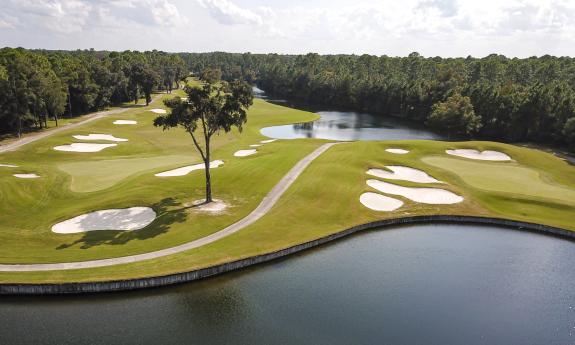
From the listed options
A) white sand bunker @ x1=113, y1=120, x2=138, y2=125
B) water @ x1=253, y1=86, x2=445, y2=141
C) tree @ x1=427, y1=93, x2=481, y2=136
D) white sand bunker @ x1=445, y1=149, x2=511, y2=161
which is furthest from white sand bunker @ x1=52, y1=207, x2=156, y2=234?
tree @ x1=427, y1=93, x2=481, y2=136

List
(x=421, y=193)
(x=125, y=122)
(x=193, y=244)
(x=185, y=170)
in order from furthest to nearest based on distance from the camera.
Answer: (x=125, y=122), (x=185, y=170), (x=421, y=193), (x=193, y=244)

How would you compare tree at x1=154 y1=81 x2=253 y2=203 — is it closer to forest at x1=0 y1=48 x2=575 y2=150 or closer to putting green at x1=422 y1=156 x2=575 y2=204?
forest at x1=0 y1=48 x2=575 y2=150

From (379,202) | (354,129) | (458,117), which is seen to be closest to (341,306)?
(379,202)

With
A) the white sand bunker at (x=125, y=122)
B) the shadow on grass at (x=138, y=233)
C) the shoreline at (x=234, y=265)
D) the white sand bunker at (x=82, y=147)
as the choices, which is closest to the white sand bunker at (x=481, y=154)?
the shoreline at (x=234, y=265)

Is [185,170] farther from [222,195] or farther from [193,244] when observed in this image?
[193,244]

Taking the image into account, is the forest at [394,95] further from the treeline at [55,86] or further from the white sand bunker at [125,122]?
the white sand bunker at [125,122]

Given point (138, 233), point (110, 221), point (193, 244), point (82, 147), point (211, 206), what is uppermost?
point (82, 147)
